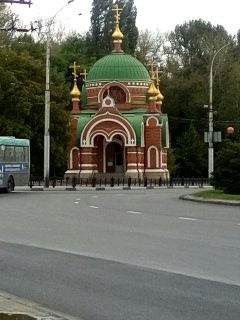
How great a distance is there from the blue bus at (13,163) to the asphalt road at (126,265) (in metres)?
17.1

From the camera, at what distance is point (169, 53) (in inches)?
4040

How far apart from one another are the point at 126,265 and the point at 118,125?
53748 mm

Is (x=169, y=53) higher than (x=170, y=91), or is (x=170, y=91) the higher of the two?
(x=169, y=53)

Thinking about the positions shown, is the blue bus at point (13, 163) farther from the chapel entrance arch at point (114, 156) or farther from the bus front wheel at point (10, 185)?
the chapel entrance arch at point (114, 156)

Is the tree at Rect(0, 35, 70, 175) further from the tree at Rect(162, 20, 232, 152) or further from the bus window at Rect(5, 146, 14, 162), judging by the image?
the tree at Rect(162, 20, 232, 152)

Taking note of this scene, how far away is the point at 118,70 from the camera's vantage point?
2763 inches

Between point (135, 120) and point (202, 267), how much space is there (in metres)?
55.0

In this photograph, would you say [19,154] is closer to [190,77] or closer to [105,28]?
[190,77]

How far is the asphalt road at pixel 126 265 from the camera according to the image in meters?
9.32

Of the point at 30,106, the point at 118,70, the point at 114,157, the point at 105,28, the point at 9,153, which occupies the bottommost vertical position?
the point at 9,153

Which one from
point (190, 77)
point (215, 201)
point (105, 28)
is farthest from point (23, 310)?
point (105, 28)

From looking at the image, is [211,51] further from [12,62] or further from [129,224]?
[129,224]

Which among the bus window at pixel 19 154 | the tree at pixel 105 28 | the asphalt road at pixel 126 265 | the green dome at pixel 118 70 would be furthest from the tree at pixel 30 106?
the asphalt road at pixel 126 265

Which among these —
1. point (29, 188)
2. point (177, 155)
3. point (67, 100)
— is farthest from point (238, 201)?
point (177, 155)
